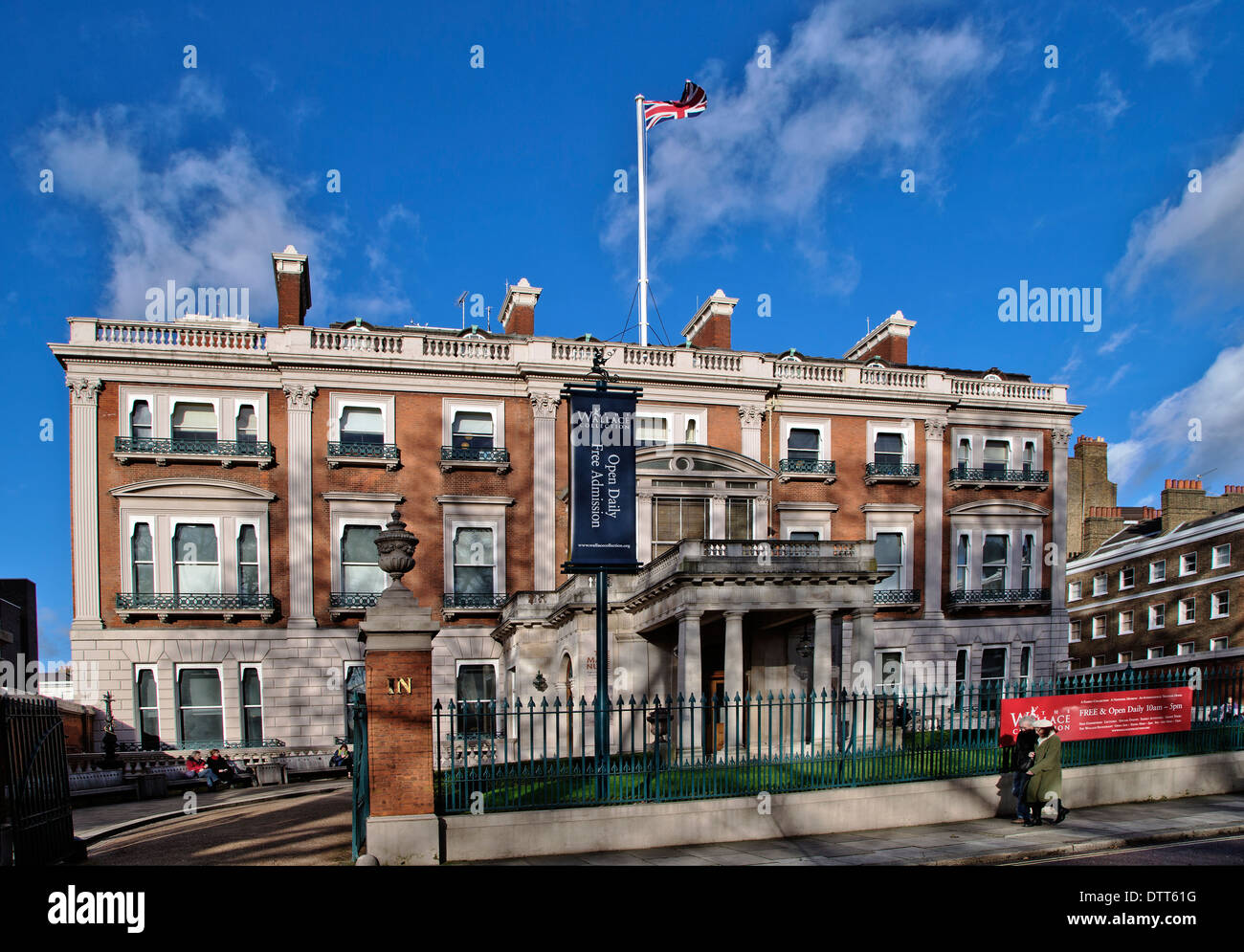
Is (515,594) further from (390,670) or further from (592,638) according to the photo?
(390,670)

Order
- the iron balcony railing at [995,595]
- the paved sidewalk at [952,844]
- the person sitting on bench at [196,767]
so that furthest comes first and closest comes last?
the iron balcony railing at [995,595]
the person sitting on bench at [196,767]
the paved sidewalk at [952,844]

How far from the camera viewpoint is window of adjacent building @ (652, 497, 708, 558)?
2984 cm

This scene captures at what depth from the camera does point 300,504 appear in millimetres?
31844

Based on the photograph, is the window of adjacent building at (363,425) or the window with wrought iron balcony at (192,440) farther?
the window of adjacent building at (363,425)

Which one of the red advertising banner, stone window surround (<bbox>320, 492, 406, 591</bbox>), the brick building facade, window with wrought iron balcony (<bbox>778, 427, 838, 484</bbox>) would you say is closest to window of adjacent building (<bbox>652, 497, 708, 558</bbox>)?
the brick building facade

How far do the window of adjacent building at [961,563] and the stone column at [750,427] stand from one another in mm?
9586

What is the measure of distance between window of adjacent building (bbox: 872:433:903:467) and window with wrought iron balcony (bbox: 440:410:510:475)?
49.3 feet

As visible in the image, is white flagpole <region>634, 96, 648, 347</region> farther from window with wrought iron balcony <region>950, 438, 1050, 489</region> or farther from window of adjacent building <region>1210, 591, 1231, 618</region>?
window of adjacent building <region>1210, 591, 1231, 618</region>

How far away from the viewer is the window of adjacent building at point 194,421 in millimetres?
31422

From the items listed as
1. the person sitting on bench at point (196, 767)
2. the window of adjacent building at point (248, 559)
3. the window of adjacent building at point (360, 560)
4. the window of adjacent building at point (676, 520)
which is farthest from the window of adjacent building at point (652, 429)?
the person sitting on bench at point (196, 767)

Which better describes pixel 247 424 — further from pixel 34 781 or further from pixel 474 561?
pixel 34 781

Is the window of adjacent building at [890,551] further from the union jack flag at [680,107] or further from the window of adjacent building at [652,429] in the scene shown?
the union jack flag at [680,107]

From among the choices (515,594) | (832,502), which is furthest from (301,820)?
(832,502)

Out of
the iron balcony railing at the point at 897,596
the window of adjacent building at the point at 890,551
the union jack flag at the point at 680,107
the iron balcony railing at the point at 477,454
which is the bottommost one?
the iron balcony railing at the point at 897,596
